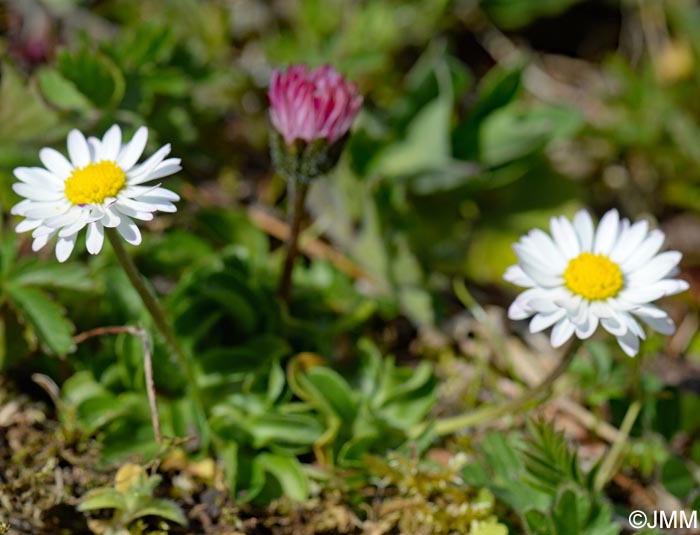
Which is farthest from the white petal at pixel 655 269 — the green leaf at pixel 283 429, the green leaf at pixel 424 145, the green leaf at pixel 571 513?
the green leaf at pixel 424 145

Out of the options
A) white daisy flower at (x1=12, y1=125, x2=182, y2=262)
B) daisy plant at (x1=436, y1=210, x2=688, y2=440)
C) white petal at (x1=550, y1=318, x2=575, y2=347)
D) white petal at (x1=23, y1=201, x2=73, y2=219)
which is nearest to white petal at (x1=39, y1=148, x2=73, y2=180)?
white daisy flower at (x1=12, y1=125, x2=182, y2=262)

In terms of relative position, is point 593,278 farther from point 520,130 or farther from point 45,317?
point 45,317

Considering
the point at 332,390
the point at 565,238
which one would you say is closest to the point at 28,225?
the point at 332,390

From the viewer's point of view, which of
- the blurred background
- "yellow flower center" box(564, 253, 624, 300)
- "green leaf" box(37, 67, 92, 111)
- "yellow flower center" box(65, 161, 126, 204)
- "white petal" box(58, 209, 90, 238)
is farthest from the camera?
the blurred background

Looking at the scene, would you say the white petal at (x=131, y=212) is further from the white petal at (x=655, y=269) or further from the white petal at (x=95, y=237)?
the white petal at (x=655, y=269)

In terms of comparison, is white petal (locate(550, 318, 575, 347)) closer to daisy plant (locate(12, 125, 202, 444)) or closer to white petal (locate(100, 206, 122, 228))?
daisy plant (locate(12, 125, 202, 444))
